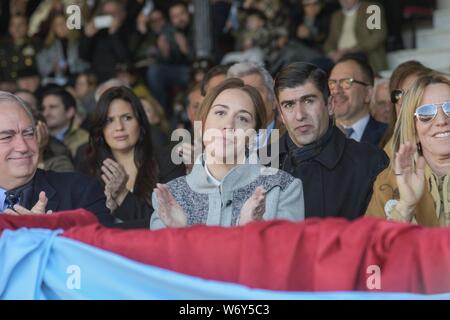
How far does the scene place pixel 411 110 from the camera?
5.06m

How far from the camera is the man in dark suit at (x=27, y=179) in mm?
5176

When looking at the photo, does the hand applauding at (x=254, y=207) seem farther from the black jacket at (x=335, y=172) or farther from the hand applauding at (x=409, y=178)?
the black jacket at (x=335, y=172)

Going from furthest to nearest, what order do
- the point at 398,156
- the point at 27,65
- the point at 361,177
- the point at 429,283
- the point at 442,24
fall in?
the point at 27,65, the point at 442,24, the point at 361,177, the point at 398,156, the point at 429,283

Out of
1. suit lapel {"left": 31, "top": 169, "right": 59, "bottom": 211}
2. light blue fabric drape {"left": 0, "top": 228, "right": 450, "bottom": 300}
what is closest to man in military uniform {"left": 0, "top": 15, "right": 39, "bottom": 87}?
suit lapel {"left": 31, "top": 169, "right": 59, "bottom": 211}

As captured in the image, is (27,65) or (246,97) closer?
(246,97)

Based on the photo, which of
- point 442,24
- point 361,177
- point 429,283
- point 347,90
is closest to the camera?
point 429,283

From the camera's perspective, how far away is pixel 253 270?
3.45 metres

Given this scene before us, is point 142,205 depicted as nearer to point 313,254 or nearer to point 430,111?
point 430,111

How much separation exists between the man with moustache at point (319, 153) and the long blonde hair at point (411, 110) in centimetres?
54

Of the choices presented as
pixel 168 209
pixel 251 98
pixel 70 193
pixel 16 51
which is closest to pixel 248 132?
pixel 251 98

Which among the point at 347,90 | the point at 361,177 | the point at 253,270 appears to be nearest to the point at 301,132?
the point at 361,177

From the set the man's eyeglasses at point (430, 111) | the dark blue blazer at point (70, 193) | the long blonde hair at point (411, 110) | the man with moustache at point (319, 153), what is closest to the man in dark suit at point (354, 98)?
the man with moustache at point (319, 153)
